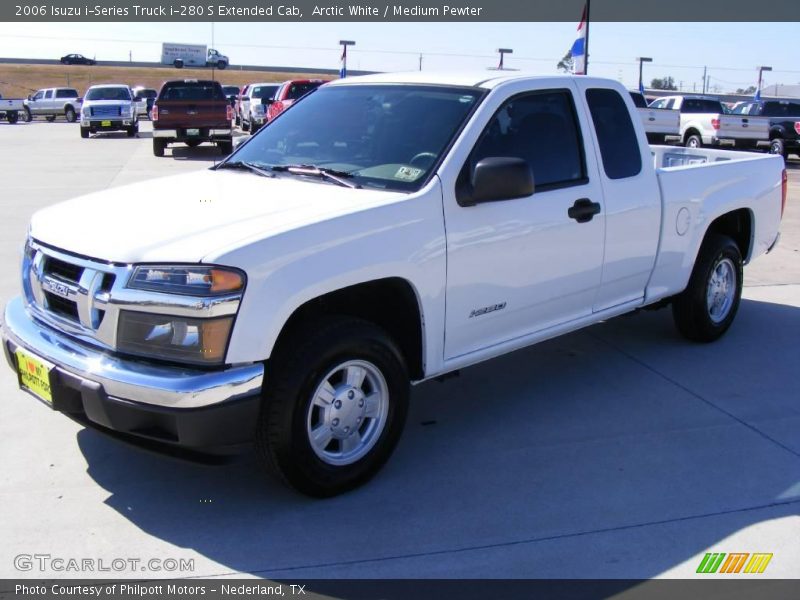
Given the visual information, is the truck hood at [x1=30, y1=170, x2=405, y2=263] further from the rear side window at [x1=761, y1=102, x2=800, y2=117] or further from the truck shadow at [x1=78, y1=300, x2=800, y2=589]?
the rear side window at [x1=761, y1=102, x2=800, y2=117]

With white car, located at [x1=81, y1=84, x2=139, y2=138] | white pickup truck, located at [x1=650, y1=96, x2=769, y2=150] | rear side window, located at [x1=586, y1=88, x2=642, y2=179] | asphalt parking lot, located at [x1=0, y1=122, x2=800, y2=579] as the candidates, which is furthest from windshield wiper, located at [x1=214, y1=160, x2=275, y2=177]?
white car, located at [x1=81, y1=84, x2=139, y2=138]

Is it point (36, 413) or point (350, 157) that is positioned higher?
point (350, 157)

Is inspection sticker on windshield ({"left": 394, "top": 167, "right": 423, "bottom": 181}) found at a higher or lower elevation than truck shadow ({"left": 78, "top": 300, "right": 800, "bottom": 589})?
higher

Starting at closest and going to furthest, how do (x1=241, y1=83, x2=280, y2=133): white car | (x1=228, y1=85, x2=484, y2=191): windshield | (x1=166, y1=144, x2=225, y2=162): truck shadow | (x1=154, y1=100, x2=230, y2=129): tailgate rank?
(x1=228, y1=85, x2=484, y2=191): windshield → (x1=154, y1=100, x2=230, y2=129): tailgate → (x1=166, y1=144, x2=225, y2=162): truck shadow → (x1=241, y1=83, x2=280, y2=133): white car

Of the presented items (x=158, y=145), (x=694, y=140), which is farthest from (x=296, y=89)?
(x=694, y=140)

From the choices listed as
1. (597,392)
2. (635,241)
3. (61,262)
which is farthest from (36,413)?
(635,241)

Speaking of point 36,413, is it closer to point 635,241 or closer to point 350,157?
point 350,157

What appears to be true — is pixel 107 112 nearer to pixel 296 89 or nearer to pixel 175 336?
pixel 296 89

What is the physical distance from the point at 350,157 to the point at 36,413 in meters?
2.31

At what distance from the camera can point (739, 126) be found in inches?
896

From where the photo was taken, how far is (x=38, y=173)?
16.4 m

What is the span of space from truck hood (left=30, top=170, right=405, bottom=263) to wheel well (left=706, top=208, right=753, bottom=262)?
3.53 metres

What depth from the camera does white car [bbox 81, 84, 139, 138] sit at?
28.1m

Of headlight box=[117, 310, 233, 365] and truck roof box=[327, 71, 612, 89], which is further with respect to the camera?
truck roof box=[327, 71, 612, 89]
